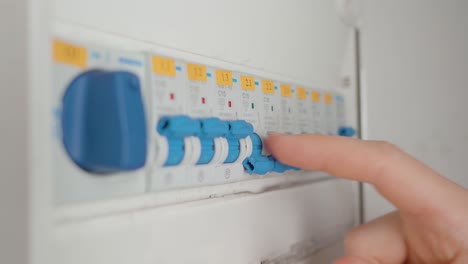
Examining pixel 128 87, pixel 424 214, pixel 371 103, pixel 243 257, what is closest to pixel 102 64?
pixel 128 87

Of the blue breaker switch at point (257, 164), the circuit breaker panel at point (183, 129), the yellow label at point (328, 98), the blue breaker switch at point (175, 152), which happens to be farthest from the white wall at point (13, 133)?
the yellow label at point (328, 98)

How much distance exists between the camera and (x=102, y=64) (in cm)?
36

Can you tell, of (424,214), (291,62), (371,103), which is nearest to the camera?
(424,214)

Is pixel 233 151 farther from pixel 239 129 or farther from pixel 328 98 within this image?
pixel 328 98

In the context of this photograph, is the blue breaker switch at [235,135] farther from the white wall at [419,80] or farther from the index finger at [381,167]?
the white wall at [419,80]

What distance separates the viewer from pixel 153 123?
1.25 feet

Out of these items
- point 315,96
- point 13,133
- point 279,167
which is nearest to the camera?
point 13,133

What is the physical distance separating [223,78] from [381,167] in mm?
200

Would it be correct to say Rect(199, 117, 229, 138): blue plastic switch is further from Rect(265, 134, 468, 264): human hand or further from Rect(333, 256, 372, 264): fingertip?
Rect(333, 256, 372, 264): fingertip

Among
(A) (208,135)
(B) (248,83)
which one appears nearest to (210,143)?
(A) (208,135)

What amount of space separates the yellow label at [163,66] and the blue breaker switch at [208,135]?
0.06 meters

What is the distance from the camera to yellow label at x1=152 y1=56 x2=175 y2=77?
15.5 inches

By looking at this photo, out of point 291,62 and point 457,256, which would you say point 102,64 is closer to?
point 291,62

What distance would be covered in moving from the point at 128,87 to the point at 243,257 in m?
0.25
